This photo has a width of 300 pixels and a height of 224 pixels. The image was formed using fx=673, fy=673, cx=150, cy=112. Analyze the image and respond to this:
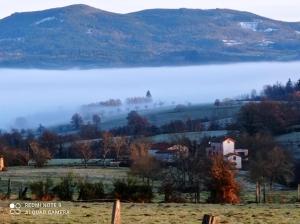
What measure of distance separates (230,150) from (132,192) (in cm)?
6477

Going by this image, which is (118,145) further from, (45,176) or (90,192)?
(90,192)

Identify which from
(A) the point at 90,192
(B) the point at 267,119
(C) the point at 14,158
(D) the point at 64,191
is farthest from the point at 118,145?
(D) the point at 64,191

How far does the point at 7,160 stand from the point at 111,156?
17.8 m

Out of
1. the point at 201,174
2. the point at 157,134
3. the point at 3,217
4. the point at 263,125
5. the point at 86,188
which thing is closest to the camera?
the point at 3,217

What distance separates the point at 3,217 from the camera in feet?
66.0

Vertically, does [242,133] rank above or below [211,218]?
below

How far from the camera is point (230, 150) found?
98562 mm

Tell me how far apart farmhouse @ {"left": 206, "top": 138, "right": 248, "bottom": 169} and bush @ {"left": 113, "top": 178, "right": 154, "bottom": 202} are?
54.3 metres

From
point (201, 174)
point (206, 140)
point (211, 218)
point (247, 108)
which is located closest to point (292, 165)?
point (201, 174)

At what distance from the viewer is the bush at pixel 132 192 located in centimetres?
3434

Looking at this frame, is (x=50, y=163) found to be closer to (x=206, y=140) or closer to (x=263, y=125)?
(x=206, y=140)

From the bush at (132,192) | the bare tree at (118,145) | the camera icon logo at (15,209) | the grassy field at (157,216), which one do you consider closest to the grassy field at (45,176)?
the bush at (132,192)

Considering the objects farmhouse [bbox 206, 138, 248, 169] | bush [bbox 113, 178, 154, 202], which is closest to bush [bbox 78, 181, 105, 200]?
bush [bbox 113, 178, 154, 202]

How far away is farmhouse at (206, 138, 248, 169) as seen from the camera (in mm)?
89463
